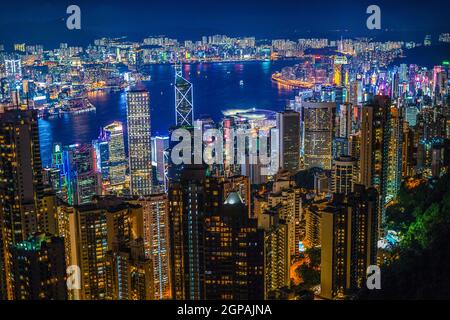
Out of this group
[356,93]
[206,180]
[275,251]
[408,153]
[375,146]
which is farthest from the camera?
[356,93]

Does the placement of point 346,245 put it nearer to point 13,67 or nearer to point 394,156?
point 394,156

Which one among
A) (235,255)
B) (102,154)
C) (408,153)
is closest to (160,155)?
(102,154)

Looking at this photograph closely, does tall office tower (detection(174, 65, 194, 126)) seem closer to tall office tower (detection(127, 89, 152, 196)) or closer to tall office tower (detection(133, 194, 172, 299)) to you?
tall office tower (detection(127, 89, 152, 196))

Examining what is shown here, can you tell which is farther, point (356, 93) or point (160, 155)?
point (356, 93)

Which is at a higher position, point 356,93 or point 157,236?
point 356,93

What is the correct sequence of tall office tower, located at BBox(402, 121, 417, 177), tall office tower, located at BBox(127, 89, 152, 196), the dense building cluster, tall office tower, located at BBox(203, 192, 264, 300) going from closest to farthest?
tall office tower, located at BBox(203, 192, 264, 300) → the dense building cluster → tall office tower, located at BBox(402, 121, 417, 177) → tall office tower, located at BBox(127, 89, 152, 196)

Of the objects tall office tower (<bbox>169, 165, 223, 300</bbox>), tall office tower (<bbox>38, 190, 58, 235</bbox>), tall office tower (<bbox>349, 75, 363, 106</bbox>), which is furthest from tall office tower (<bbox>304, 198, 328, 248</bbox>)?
tall office tower (<bbox>349, 75, 363, 106</bbox>)
